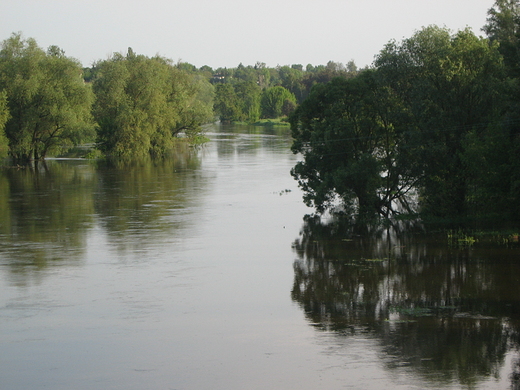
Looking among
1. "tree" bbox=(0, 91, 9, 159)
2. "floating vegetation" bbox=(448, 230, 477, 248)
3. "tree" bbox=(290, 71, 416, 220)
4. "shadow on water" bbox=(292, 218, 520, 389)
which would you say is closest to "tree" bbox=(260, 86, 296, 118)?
"tree" bbox=(0, 91, 9, 159)

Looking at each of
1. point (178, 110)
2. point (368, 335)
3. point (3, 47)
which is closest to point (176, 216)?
point (368, 335)

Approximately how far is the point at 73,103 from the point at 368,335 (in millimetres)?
67515

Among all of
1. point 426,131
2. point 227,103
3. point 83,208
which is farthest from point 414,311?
point 227,103

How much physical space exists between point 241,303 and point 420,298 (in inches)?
305

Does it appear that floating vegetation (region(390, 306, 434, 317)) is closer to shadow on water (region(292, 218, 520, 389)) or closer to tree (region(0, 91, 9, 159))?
shadow on water (region(292, 218, 520, 389))

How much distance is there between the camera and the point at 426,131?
39156 mm

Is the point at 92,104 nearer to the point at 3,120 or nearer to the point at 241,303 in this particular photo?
the point at 3,120

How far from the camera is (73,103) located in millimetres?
79812

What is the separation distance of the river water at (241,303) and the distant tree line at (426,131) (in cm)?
372

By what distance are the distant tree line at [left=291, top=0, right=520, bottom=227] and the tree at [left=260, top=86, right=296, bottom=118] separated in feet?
479

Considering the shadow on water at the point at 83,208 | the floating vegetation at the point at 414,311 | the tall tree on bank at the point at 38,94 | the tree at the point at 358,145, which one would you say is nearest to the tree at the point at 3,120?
the tall tree on bank at the point at 38,94

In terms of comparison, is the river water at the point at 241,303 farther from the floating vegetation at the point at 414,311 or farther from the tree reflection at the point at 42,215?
the tree reflection at the point at 42,215

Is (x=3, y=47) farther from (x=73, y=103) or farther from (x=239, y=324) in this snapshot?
(x=239, y=324)

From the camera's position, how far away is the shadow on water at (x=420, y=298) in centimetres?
1873
